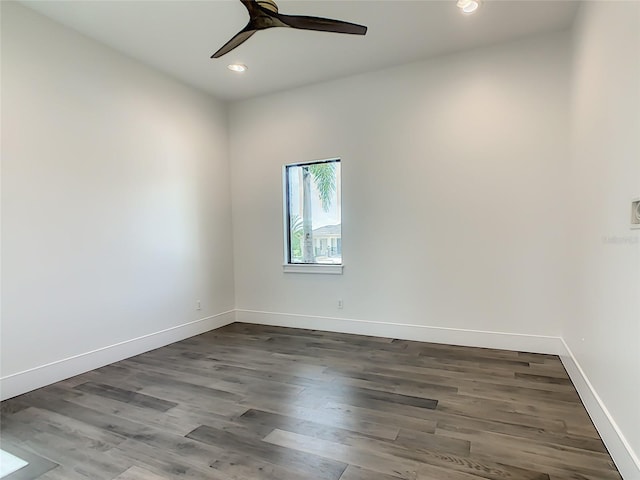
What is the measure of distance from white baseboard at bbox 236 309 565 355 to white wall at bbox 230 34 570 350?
21mm

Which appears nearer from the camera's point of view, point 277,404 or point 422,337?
point 277,404

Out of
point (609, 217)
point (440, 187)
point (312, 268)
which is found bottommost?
point (312, 268)

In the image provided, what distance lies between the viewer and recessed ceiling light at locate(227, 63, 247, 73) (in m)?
3.94

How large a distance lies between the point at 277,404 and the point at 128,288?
2.05 metres

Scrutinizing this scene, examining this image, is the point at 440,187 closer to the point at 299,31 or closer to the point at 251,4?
the point at 299,31

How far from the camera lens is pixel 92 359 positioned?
3330mm

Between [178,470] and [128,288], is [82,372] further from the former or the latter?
[178,470]

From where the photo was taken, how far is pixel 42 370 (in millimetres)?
2955

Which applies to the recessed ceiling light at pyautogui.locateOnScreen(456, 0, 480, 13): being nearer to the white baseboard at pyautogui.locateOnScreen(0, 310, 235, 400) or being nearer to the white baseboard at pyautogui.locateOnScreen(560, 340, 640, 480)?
the white baseboard at pyautogui.locateOnScreen(560, 340, 640, 480)

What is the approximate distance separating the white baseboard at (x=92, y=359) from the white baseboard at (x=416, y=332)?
0.82 metres

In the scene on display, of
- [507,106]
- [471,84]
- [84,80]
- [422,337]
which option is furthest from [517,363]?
[84,80]

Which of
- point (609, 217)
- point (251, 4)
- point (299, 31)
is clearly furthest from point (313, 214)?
point (609, 217)

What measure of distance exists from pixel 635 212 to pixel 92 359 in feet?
13.0

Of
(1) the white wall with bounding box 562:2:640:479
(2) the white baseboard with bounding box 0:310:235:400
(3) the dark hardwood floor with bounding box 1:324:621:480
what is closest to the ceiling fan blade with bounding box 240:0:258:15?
(1) the white wall with bounding box 562:2:640:479
